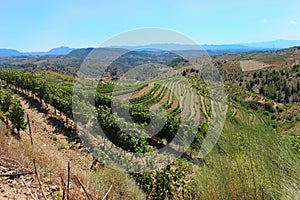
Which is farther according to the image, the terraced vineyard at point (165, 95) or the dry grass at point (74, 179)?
the terraced vineyard at point (165, 95)

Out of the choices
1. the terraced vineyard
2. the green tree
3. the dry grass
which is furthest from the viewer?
the terraced vineyard

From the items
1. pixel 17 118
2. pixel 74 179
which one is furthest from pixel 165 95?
pixel 74 179

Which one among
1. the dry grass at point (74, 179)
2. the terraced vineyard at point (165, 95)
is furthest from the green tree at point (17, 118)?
the terraced vineyard at point (165, 95)

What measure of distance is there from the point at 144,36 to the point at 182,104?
1396 inches

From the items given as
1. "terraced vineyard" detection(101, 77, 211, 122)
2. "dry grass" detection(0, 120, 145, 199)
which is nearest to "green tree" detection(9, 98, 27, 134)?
"dry grass" detection(0, 120, 145, 199)

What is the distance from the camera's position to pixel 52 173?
346 cm

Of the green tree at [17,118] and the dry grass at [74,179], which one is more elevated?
the dry grass at [74,179]

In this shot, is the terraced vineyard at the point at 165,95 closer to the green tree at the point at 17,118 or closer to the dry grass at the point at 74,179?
the green tree at the point at 17,118

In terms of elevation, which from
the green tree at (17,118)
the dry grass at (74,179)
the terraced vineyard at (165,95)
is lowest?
the terraced vineyard at (165,95)

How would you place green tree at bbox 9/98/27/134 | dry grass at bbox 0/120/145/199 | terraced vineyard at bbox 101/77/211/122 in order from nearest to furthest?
dry grass at bbox 0/120/145/199 → green tree at bbox 9/98/27/134 → terraced vineyard at bbox 101/77/211/122

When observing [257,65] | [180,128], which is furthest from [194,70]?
[180,128]

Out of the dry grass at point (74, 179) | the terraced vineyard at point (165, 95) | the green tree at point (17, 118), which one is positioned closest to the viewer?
the dry grass at point (74, 179)

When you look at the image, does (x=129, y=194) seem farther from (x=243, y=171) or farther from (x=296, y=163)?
(x=296, y=163)

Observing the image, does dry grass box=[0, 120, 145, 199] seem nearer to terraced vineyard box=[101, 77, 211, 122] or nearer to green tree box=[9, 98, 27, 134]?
green tree box=[9, 98, 27, 134]
